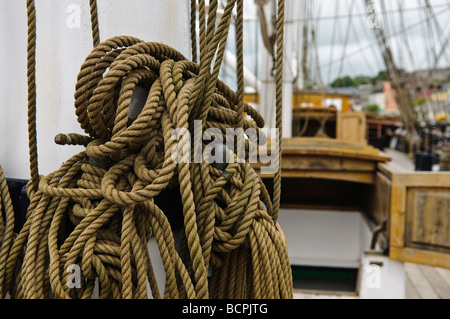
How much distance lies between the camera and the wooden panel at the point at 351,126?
7.25 m

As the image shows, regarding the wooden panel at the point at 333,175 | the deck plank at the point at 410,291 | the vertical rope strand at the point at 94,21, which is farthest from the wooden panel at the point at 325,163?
the vertical rope strand at the point at 94,21

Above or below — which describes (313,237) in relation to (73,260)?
below

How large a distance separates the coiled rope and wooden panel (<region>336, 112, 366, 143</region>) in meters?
6.68

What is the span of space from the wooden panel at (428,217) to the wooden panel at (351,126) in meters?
5.05

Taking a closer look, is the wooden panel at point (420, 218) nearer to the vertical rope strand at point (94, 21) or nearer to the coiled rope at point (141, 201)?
the coiled rope at point (141, 201)

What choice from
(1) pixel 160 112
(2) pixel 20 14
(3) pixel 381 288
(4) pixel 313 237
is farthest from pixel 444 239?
(2) pixel 20 14

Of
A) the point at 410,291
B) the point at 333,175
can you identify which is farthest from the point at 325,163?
the point at 410,291

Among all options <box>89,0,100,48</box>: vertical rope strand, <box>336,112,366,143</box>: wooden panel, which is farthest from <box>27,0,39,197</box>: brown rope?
<box>336,112,366,143</box>: wooden panel

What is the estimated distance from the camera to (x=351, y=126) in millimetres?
7414

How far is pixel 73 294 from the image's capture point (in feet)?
2.60

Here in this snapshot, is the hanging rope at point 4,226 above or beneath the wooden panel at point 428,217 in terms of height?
above

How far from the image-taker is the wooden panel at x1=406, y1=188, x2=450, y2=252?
223 cm
